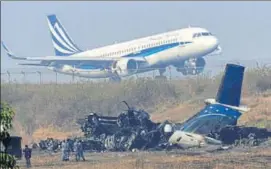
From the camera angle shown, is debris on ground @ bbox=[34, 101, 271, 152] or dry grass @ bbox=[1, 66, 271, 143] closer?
debris on ground @ bbox=[34, 101, 271, 152]

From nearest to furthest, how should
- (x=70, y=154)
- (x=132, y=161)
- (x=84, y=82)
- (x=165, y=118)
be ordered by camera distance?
1. (x=132, y=161)
2. (x=70, y=154)
3. (x=165, y=118)
4. (x=84, y=82)

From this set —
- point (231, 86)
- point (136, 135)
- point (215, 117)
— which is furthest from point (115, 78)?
point (136, 135)

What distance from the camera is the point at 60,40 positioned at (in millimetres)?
118750

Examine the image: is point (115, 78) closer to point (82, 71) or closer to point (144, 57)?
point (144, 57)

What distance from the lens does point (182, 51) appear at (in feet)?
304

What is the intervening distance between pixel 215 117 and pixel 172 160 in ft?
37.4

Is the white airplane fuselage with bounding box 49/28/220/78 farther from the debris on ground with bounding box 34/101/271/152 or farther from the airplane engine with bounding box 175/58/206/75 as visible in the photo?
the debris on ground with bounding box 34/101/271/152

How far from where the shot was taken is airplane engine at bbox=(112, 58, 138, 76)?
96.8m

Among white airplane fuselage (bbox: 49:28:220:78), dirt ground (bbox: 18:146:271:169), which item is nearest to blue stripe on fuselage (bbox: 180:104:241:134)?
dirt ground (bbox: 18:146:271:169)

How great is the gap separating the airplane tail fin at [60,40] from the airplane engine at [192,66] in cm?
2209

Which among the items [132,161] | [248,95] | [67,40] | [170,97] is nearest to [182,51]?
[170,97]

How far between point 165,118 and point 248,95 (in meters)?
8.31

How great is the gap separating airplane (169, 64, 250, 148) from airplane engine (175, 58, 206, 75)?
3742 cm

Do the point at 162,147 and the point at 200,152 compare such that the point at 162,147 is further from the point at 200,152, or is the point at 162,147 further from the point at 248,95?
the point at 248,95
